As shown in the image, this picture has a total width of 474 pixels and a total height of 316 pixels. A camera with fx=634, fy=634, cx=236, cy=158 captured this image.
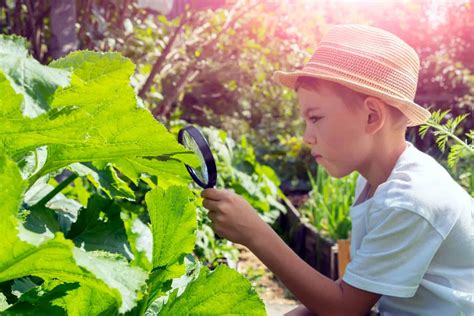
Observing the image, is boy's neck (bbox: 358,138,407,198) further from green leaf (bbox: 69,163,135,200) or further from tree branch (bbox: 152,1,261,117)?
tree branch (bbox: 152,1,261,117)

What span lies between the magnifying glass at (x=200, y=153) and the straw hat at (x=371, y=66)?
58 cm

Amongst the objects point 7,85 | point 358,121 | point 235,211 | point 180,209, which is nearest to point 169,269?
point 180,209

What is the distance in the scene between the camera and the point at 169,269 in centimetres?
66

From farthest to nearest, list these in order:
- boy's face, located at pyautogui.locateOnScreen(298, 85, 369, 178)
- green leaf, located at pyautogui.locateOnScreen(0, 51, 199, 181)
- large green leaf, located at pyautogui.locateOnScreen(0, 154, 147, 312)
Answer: boy's face, located at pyautogui.locateOnScreen(298, 85, 369, 178), green leaf, located at pyautogui.locateOnScreen(0, 51, 199, 181), large green leaf, located at pyautogui.locateOnScreen(0, 154, 147, 312)

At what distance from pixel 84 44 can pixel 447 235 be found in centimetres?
230

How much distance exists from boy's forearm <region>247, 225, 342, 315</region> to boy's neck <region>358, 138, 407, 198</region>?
0.34m

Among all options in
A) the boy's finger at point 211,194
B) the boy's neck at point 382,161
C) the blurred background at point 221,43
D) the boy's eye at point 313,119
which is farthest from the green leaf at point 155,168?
the boy's neck at point 382,161

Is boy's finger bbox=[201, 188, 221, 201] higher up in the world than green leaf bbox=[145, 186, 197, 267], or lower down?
lower down

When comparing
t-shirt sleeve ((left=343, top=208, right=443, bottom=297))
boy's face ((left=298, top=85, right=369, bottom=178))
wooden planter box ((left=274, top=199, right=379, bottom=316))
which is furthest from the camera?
wooden planter box ((left=274, top=199, right=379, bottom=316))

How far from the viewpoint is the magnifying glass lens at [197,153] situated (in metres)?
1.22

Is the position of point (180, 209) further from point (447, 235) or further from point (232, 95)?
point (232, 95)

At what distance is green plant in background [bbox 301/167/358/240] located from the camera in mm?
4457

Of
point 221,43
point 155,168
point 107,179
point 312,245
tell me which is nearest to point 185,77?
point 221,43

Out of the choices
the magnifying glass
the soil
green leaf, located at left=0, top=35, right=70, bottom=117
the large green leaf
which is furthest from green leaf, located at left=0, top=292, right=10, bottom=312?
the soil
